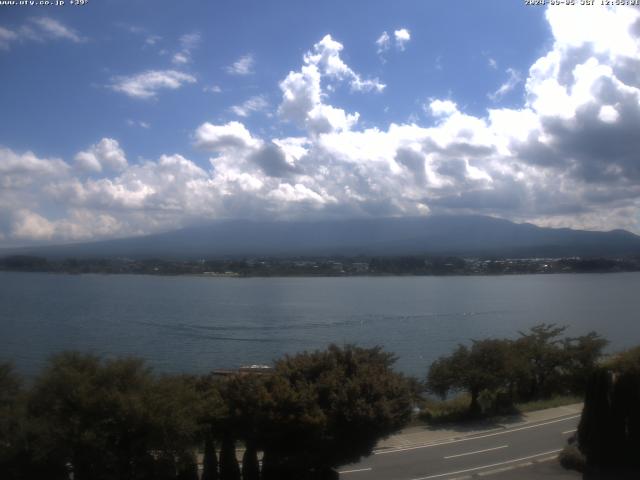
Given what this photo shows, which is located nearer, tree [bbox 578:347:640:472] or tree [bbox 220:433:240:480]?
tree [bbox 220:433:240:480]

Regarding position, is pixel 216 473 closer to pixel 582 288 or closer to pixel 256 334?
pixel 256 334

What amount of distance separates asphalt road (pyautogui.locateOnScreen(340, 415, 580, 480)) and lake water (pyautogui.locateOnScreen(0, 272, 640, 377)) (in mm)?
11697

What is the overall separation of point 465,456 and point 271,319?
30682mm

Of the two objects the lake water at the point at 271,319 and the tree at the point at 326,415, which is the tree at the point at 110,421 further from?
the lake water at the point at 271,319

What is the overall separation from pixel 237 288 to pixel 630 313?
4194 cm

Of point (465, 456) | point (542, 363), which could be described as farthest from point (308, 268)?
point (465, 456)

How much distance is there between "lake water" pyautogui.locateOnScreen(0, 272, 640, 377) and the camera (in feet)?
96.1

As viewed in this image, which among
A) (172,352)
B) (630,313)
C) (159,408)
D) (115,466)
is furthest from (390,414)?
(630,313)

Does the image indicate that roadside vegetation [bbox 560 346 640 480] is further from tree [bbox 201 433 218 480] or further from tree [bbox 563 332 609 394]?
tree [bbox 563 332 609 394]

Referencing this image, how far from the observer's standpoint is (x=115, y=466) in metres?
7.32

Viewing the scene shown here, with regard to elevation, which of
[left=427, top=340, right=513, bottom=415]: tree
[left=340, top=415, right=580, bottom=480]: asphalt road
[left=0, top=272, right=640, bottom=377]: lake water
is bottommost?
[left=0, top=272, right=640, bottom=377]: lake water

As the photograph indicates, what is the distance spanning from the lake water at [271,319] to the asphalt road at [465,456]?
1170 cm

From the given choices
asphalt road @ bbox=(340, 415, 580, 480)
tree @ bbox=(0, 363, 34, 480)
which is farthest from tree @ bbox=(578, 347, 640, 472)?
tree @ bbox=(0, 363, 34, 480)

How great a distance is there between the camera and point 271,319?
134ft
